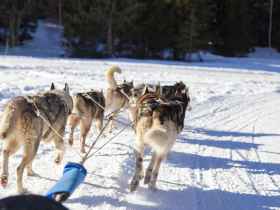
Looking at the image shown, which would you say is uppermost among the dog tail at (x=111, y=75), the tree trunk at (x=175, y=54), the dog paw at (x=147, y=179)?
the tree trunk at (x=175, y=54)

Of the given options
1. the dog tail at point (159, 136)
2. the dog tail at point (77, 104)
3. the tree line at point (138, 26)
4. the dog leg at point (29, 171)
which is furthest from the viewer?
the tree line at point (138, 26)

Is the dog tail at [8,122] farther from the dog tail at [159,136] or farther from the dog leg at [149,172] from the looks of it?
the dog leg at [149,172]

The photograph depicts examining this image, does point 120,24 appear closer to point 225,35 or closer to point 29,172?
point 225,35

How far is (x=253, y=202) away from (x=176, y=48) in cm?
2854

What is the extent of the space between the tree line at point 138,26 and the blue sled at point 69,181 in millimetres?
24099

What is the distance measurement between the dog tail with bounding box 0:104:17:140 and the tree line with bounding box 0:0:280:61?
76.4ft

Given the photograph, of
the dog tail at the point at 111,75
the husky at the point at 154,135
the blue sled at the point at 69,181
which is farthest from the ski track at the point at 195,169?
the dog tail at the point at 111,75

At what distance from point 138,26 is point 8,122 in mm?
26081

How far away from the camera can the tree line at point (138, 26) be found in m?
25.5

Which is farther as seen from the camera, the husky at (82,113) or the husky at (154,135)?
the husky at (82,113)

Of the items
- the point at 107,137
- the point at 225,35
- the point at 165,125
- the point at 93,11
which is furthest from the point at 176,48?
the point at 165,125

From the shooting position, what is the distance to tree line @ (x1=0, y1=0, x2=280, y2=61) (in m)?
25.5

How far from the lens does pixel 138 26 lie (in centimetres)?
2733

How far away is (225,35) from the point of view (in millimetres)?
33375
